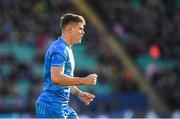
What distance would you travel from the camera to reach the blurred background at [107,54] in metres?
18.0

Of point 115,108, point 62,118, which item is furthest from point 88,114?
point 62,118

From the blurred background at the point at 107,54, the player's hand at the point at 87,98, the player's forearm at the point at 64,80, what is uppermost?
the player's forearm at the point at 64,80

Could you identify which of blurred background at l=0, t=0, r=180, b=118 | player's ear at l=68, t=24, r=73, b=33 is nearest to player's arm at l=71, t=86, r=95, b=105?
player's ear at l=68, t=24, r=73, b=33

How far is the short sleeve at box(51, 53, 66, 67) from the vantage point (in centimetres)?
777

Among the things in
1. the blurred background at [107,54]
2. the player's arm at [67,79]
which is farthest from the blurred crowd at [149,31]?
the player's arm at [67,79]

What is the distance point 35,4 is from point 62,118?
12.2m

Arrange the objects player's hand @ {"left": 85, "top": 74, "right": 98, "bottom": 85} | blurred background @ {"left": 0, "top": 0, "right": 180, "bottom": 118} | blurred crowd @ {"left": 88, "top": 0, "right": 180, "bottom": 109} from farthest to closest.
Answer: blurred crowd @ {"left": 88, "top": 0, "right": 180, "bottom": 109}
blurred background @ {"left": 0, "top": 0, "right": 180, "bottom": 118}
player's hand @ {"left": 85, "top": 74, "right": 98, "bottom": 85}

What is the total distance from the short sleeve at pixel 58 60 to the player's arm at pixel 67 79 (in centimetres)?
6

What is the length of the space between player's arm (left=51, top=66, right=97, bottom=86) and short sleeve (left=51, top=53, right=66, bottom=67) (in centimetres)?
6

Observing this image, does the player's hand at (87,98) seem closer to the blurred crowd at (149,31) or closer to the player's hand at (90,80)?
the player's hand at (90,80)

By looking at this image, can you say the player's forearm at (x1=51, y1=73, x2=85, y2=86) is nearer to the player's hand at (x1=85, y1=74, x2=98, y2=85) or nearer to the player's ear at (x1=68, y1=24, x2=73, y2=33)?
the player's hand at (x1=85, y1=74, x2=98, y2=85)

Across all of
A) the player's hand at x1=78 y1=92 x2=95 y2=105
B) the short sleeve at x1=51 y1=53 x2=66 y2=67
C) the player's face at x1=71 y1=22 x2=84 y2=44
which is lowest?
the player's hand at x1=78 y1=92 x2=95 y2=105

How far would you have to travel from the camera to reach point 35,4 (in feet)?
65.8

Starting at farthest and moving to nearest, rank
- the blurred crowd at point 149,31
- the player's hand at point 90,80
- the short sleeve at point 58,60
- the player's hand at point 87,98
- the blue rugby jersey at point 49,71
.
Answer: the blurred crowd at point 149,31 < the player's hand at point 87,98 < the blue rugby jersey at point 49,71 < the short sleeve at point 58,60 < the player's hand at point 90,80
